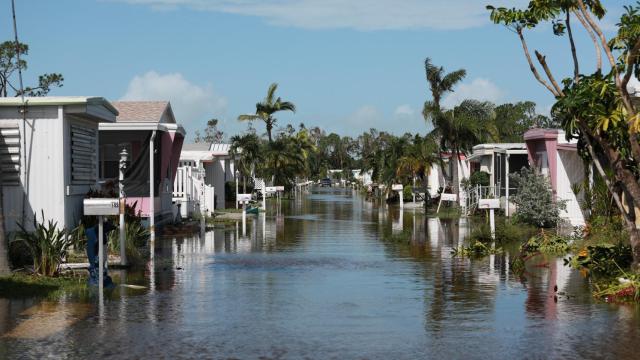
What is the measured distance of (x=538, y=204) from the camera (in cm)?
3177

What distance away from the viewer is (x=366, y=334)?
12.1 meters

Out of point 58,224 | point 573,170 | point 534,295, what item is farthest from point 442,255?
point 573,170

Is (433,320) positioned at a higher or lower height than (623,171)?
lower

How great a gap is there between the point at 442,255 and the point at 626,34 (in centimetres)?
872

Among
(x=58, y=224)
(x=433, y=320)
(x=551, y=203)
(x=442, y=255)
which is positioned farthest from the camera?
(x=551, y=203)

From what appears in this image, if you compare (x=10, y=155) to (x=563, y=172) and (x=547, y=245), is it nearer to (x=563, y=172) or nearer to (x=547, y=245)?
(x=547, y=245)

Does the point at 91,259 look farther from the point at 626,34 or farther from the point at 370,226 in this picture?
the point at 370,226

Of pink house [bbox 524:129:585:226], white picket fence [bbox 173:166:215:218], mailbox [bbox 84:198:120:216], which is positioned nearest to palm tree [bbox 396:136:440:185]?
white picket fence [bbox 173:166:215:218]

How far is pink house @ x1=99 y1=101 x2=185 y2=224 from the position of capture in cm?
2980

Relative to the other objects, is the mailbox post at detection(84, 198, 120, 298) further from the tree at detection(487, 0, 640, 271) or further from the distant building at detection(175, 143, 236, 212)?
the distant building at detection(175, 143, 236, 212)

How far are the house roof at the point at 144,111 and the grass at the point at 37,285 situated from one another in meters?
15.6

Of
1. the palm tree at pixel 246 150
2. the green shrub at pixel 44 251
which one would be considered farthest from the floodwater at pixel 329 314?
the palm tree at pixel 246 150

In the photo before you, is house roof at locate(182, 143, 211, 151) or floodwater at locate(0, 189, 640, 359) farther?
house roof at locate(182, 143, 211, 151)

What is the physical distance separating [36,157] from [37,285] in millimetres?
4556
